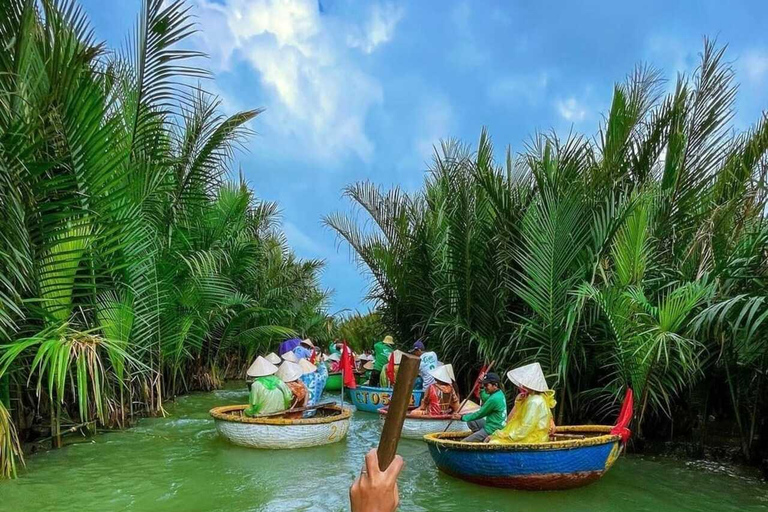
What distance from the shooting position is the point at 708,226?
7891 millimetres

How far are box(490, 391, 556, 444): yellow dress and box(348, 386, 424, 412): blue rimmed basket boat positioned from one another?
497 cm

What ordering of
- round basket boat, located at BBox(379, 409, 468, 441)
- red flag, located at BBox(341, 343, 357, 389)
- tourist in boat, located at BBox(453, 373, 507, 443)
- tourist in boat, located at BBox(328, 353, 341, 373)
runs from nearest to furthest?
tourist in boat, located at BBox(453, 373, 507, 443) < round basket boat, located at BBox(379, 409, 468, 441) < red flag, located at BBox(341, 343, 357, 389) < tourist in boat, located at BBox(328, 353, 341, 373)

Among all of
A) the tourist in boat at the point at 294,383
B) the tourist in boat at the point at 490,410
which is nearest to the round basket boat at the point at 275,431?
the tourist in boat at the point at 294,383

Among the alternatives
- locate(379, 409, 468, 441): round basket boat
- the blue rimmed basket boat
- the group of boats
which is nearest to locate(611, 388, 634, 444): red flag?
the group of boats

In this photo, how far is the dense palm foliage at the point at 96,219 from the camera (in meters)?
5.79

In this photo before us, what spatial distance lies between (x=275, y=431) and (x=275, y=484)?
65.0 inches

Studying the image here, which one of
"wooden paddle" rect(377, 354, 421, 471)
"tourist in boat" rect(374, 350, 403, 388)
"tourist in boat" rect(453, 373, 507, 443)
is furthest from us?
Answer: "tourist in boat" rect(374, 350, 403, 388)

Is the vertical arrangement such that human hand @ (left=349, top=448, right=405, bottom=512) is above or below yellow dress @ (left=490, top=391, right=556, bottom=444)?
above

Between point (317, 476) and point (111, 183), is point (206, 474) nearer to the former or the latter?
point (317, 476)

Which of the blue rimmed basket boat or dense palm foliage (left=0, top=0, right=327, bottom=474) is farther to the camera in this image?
the blue rimmed basket boat

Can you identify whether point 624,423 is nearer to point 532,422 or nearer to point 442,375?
point 532,422

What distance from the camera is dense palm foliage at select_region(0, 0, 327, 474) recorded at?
579 centimetres

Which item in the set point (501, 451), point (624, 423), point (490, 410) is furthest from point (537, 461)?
point (624, 423)

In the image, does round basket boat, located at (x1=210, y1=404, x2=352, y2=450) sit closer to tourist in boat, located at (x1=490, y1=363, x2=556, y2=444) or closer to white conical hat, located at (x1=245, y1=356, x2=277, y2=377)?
white conical hat, located at (x1=245, y1=356, x2=277, y2=377)
